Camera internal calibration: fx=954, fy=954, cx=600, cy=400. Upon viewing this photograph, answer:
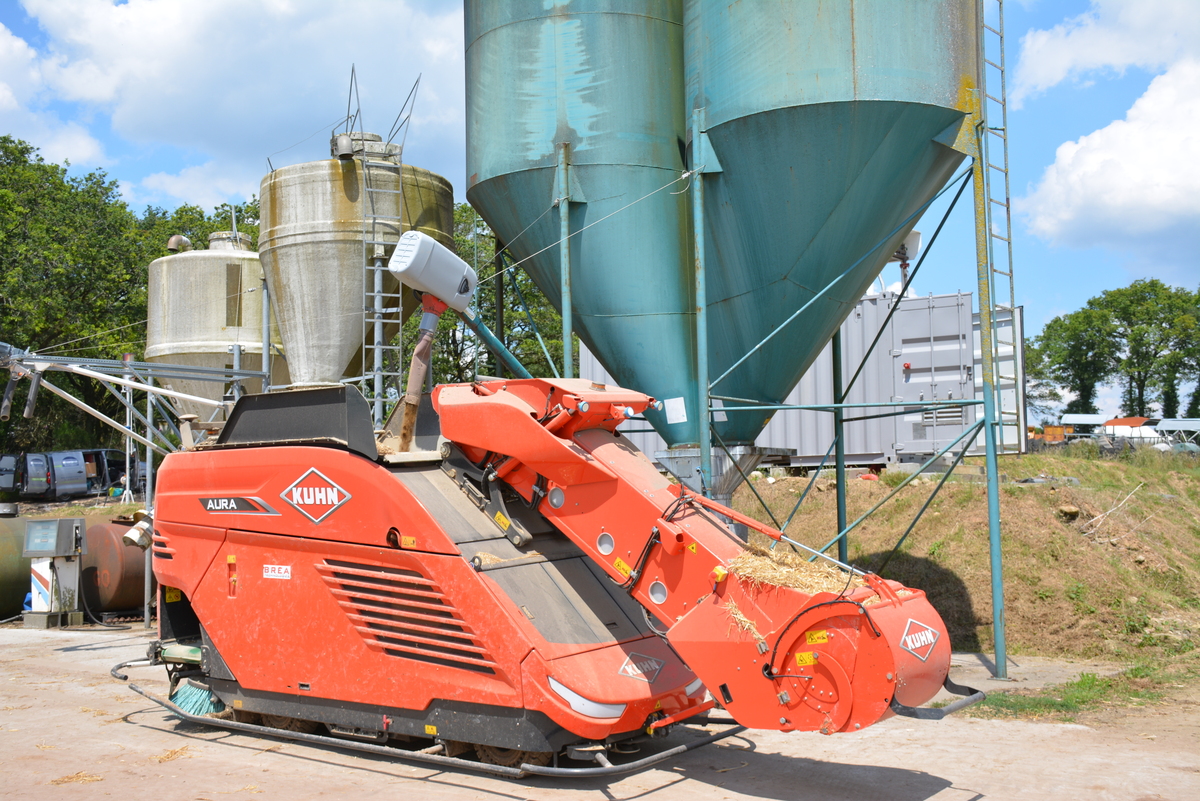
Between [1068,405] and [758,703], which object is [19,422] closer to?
[758,703]

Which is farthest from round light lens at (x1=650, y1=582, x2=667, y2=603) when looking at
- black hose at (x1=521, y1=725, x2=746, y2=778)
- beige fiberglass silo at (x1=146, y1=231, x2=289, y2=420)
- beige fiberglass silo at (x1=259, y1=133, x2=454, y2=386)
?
beige fiberglass silo at (x1=146, y1=231, x2=289, y2=420)

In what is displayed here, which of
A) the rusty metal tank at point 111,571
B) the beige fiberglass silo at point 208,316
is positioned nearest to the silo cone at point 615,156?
the beige fiberglass silo at point 208,316

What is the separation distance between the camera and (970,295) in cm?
1625

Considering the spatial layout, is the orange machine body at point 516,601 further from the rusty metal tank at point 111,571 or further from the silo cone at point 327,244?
the rusty metal tank at point 111,571

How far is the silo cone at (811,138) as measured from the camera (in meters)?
9.37

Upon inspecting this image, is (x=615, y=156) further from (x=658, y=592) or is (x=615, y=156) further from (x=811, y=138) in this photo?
(x=658, y=592)

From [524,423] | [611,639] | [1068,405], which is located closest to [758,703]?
[611,639]

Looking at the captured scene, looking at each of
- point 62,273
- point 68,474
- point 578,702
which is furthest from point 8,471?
point 578,702

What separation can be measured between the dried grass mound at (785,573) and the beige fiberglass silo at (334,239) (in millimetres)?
11539

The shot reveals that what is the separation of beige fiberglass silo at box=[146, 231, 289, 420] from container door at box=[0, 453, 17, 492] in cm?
2025

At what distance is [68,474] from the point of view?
114 ft

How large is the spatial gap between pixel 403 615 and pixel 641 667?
1577 millimetres

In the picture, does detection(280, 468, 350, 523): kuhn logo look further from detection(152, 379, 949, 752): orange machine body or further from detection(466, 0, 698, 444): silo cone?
detection(466, 0, 698, 444): silo cone

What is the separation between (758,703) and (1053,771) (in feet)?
7.25
